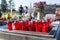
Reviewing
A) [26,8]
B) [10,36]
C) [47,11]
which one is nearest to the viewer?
[10,36]

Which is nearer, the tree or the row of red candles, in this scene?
the row of red candles

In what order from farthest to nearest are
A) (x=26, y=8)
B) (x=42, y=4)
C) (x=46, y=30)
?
(x=26, y=8) < (x=42, y=4) < (x=46, y=30)

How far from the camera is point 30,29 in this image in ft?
50.9

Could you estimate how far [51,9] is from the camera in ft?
200

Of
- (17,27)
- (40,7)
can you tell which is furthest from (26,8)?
(17,27)

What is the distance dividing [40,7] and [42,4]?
3.16ft

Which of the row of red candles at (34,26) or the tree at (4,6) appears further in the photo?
the tree at (4,6)

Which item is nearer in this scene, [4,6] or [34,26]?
[34,26]

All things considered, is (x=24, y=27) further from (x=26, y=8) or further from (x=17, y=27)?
(x=26, y=8)

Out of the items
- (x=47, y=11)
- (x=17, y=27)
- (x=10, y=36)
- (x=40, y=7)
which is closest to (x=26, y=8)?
(x=47, y=11)

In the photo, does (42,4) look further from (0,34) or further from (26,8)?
(0,34)

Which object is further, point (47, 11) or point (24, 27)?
point (47, 11)

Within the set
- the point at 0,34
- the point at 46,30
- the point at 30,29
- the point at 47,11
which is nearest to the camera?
the point at 0,34

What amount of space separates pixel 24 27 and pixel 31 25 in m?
0.71
